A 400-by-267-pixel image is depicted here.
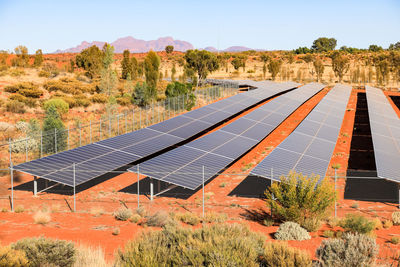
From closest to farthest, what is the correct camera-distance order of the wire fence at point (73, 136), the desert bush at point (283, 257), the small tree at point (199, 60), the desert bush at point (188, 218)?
the desert bush at point (283, 257) → the desert bush at point (188, 218) → the wire fence at point (73, 136) → the small tree at point (199, 60)

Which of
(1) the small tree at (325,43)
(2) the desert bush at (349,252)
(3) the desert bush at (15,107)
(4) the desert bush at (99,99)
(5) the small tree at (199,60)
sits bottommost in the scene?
(2) the desert bush at (349,252)

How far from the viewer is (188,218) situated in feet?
57.4

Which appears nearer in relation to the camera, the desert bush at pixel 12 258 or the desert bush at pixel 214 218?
the desert bush at pixel 12 258

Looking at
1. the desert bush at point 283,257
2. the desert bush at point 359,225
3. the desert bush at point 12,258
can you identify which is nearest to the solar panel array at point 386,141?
the desert bush at point 359,225

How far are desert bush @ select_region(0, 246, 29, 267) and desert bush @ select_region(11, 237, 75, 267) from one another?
33 centimetres

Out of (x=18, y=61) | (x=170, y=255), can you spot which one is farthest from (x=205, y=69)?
(x=170, y=255)

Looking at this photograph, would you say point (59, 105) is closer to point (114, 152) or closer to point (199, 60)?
point (114, 152)

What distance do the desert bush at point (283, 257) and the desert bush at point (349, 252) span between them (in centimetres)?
49

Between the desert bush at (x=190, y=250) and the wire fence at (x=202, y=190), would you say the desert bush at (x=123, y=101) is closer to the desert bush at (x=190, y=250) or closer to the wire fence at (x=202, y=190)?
the wire fence at (x=202, y=190)

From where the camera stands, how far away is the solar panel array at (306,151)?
20.5 meters

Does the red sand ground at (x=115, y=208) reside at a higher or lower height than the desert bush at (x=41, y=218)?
lower

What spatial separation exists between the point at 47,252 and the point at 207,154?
13644 mm

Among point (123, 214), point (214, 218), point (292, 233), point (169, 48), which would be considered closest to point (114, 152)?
point (123, 214)

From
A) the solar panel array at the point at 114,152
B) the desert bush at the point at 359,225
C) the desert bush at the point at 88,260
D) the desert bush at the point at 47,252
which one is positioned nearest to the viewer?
the desert bush at the point at 88,260
